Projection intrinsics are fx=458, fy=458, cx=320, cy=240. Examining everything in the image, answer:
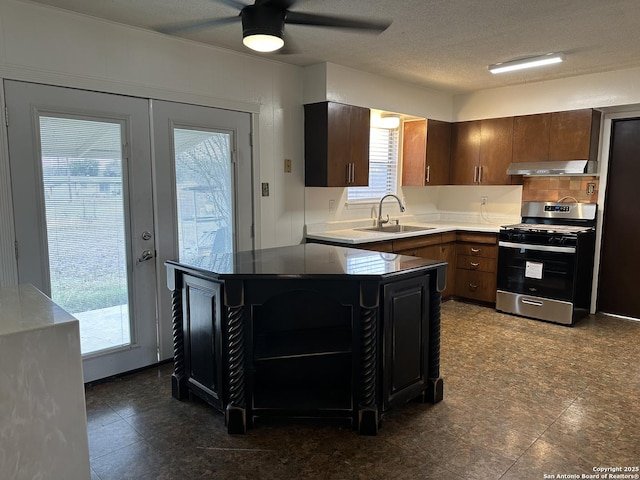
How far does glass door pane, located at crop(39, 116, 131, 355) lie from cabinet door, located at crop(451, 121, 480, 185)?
3.79 m

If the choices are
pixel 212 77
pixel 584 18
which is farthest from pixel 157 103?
pixel 584 18

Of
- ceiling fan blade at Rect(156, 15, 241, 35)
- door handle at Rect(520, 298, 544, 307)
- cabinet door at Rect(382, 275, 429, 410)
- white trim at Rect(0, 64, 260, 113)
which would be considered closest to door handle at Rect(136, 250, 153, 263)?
white trim at Rect(0, 64, 260, 113)

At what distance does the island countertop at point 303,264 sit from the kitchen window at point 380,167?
1974mm

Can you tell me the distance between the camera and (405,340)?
2629 millimetres

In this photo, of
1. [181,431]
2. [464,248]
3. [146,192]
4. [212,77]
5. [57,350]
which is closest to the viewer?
[57,350]

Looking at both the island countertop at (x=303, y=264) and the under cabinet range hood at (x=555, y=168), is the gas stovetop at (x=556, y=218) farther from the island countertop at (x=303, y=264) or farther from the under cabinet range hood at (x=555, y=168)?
the island countertop at (x=303, y=264)

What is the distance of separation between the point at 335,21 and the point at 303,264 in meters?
1.27

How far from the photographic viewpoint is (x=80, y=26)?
9.45 feet

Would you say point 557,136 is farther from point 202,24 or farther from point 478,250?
point 202,24

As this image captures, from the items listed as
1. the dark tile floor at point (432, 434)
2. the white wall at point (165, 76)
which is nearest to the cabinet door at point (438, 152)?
the white wall at point (165, 76)

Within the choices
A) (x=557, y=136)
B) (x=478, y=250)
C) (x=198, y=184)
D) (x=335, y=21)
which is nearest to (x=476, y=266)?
(x=478, y=250)

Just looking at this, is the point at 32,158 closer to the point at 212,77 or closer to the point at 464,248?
the point at 212,77

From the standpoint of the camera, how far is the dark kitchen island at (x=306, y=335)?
2404 mm

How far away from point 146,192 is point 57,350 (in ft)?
6.27
